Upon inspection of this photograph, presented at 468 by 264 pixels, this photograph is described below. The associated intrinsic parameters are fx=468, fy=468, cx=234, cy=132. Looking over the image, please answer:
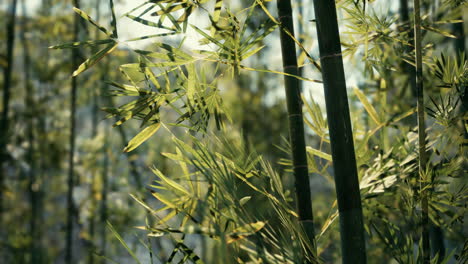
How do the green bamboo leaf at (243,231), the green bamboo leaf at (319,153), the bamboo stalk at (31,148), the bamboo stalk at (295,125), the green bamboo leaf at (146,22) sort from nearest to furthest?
the green bamboo leaf at (243,231)
the green bamboo leaf at (146,22)
the bamboo stalk at (295,125)
the green bamboo leaf at (319,153)
the bamboo stalk at (31,148)

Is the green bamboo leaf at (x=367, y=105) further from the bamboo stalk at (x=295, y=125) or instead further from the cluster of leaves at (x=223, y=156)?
the bamboo stalk at (x=295, y=125)

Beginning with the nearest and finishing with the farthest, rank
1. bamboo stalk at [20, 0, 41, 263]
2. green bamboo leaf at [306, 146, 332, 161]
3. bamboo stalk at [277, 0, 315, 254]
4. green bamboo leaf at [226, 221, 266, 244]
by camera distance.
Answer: green bamboo leaf at [226, 221, 266, 244] → bamboo stalk at [277, 0, 315, 254] → green bamboo leaf at [306, 146, 332, 161] → bamboo stalk at [20, 0, 41, 263]

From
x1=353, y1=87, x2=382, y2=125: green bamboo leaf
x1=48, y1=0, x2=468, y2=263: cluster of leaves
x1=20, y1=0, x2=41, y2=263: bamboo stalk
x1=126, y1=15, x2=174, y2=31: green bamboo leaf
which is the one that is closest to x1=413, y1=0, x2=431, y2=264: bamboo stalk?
x1=48, y1=0, x2=468, y2=263: cluster of leaves

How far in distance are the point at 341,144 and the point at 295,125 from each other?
0.54 feet

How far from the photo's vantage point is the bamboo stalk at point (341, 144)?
28.8 inches

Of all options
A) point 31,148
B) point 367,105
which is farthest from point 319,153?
point 31,148

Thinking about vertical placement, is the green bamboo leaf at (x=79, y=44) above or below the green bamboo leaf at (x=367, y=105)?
above

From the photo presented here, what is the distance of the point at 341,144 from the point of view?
74cm

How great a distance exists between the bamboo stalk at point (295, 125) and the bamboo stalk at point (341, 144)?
128 mm

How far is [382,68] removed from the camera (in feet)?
3.77

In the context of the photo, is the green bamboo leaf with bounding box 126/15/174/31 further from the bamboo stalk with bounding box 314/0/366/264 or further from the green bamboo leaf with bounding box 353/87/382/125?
the green bamboo leaf with bounding box 353/87/382/125

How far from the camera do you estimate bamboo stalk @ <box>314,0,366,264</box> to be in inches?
28.8

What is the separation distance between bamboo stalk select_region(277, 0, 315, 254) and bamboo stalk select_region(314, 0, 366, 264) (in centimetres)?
13

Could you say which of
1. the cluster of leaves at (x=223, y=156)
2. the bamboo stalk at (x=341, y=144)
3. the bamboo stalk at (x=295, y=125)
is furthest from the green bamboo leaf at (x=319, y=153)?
the bamboo stalk at (x=341, y=144)
